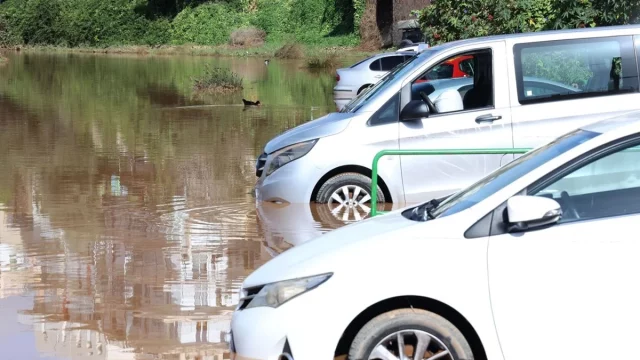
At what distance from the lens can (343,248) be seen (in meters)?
5.32

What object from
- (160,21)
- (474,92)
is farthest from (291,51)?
(474,92)

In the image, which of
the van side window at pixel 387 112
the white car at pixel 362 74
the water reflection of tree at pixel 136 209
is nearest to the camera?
the water reflection of tree at pixel 136 209

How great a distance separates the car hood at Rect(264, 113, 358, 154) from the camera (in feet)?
36.2

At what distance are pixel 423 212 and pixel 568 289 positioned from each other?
3.33 ft

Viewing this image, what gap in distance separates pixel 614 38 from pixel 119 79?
101 feet

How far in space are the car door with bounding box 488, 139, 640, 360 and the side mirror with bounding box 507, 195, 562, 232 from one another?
44mm

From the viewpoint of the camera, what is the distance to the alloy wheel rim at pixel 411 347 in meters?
5.14

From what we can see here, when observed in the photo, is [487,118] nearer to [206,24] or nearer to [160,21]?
[206,24]

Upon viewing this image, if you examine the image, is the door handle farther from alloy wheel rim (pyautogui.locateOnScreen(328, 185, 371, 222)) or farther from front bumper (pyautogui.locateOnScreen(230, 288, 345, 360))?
front bumper (pyautogui.locateOnScreen(230, 288, 345, 360))

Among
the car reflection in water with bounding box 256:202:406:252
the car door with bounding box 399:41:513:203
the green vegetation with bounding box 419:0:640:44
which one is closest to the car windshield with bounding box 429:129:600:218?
the car door with bounding box 399:41:513:203

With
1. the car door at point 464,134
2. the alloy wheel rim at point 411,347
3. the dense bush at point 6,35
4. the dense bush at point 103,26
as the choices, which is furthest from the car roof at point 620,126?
the dense bush at point 103,26

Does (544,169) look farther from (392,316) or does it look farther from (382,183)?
(382,183)

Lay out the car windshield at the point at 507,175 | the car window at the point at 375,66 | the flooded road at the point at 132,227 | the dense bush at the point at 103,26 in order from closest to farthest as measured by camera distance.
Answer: the car windshield at the point at 507,175, the flooded road at the point at 132,227, the car window at the point at 375,66, the dense bush at the point at 103,26

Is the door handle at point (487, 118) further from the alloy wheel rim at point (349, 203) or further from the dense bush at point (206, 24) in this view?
the dense bush at point (206, 24)
